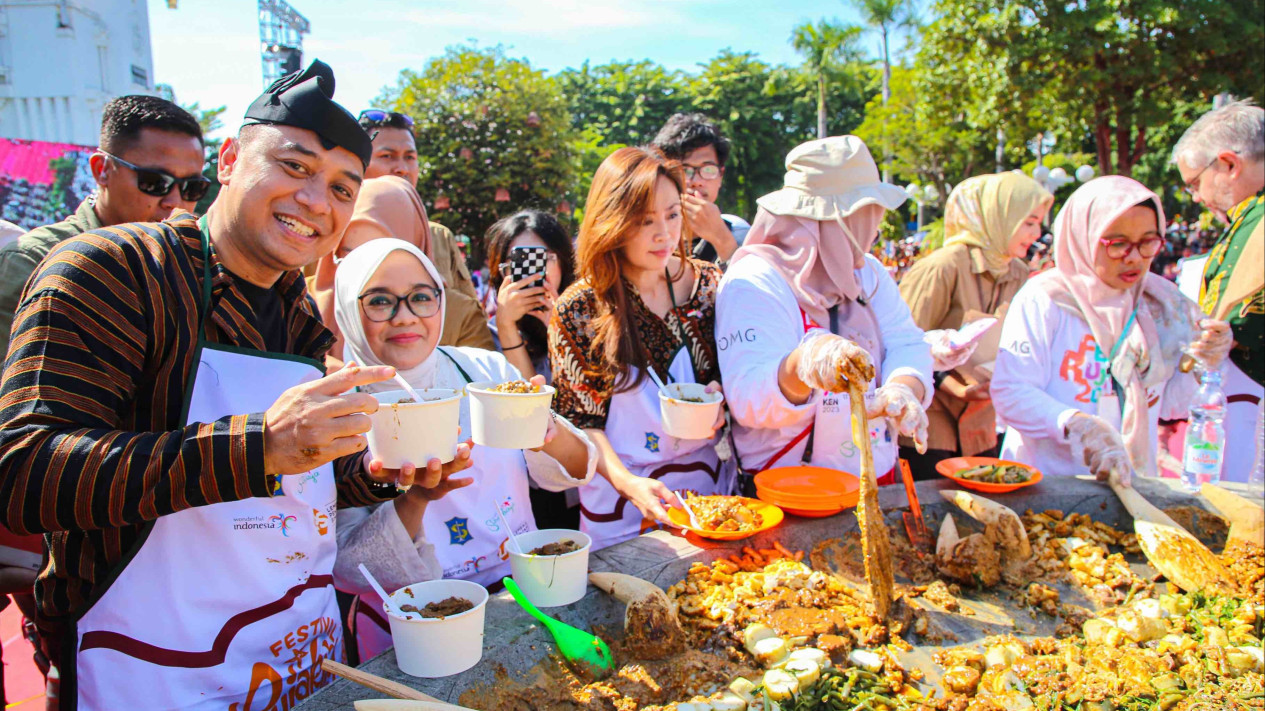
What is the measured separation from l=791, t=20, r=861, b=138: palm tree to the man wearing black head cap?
128ft

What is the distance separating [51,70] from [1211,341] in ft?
67.7

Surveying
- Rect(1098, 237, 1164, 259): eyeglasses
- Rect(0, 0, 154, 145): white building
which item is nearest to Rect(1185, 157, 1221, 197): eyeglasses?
Rect(1098, 237, 1164, 259): eyeglasses

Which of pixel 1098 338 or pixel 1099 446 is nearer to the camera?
pixel 1099 446

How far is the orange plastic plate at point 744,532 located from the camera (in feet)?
8.27

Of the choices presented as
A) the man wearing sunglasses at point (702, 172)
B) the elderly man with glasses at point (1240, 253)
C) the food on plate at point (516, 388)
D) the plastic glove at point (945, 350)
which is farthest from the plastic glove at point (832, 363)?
the elderly man with glasses at point (1240, 253)

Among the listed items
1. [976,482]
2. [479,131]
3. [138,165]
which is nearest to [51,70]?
[479,131]

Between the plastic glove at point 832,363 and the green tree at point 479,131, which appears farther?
the green tree at point 479,131

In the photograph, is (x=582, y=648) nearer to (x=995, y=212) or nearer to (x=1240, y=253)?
(x=995, y=212)

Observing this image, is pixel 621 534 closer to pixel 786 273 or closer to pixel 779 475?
pixel 779 475

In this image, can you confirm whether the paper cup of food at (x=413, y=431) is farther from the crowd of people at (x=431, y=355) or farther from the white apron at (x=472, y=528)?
the white apron at (x=472, y=528)

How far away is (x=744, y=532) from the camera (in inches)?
99.3

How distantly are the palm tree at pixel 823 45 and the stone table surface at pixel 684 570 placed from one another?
37.3 metres

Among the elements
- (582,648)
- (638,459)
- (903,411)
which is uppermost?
(903,411)

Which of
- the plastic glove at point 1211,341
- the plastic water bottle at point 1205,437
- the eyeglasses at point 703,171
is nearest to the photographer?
the plastic water bottle at point 1205,437
